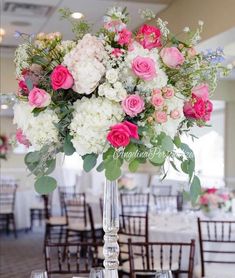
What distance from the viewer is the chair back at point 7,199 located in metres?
8.81

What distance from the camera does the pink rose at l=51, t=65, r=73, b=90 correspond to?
65.0 inches

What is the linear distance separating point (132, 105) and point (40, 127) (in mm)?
327

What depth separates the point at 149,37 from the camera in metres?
1.74

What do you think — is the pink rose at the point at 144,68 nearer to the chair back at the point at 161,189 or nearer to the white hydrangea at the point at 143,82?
the white hydrangea at the point at 143,82

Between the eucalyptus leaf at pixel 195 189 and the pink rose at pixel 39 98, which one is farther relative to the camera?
the eucalyptus leaf at pixel 195 189

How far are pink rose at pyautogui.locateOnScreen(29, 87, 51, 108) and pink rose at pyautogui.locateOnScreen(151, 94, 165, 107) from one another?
14.0 inches

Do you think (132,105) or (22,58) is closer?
(132,105)

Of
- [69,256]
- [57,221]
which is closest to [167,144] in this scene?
[69,256]

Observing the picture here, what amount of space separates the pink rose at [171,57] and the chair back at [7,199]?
24.4 feet

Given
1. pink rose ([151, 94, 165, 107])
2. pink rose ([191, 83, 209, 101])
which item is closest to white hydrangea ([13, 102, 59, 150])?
pink rose ([151, 94, 165, 107])

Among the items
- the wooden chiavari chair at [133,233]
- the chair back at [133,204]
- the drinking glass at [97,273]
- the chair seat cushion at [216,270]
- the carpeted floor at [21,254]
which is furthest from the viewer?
the chair back at [133,204]

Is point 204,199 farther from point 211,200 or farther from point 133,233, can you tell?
point 133,233

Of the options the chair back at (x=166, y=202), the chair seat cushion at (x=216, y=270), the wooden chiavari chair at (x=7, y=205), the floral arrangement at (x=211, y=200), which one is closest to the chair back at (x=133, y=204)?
the chair back at (x=166, y=202)

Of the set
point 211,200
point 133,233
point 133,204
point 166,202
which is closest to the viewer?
point 211,200
